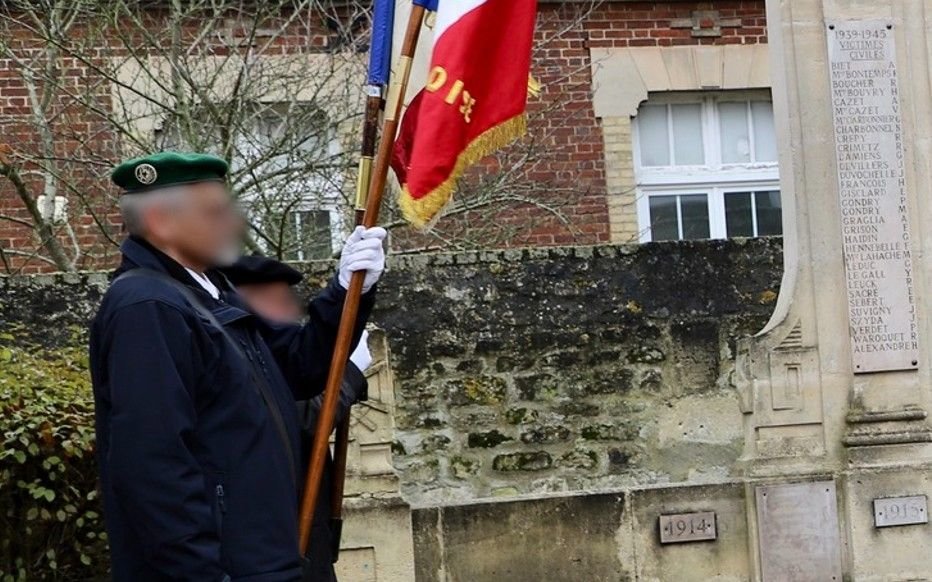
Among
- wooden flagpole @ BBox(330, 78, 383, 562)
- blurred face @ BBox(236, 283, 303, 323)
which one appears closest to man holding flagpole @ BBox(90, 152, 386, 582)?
wooden flagpole @ BBox(330, 78, 383, 562)

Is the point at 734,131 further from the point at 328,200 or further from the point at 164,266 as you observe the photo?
the point at 164,266

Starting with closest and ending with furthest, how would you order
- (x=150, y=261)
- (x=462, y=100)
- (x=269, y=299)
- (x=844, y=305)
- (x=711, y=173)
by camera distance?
(x=150, y=261), (x=462, y=100), (x=269, y=299), (x=844, y=305), (x=711, y=173)

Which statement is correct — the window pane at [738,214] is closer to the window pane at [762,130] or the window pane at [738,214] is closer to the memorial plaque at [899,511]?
the window pane at [762,130]

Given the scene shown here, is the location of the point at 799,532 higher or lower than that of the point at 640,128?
lower

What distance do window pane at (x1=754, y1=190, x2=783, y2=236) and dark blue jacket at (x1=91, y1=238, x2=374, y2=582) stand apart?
9.19m

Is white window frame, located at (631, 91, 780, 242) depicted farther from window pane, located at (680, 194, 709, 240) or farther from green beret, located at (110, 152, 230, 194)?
green beret, located at (110, 152, 230, 194)

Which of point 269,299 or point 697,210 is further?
point 697,210

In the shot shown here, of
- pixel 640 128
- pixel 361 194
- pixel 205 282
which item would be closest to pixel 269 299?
pixel 361 194

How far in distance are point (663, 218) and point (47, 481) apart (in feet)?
24.7

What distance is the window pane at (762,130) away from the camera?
1245 cm

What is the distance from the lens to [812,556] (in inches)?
283

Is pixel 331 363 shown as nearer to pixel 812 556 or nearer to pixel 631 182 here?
pixel 812 556

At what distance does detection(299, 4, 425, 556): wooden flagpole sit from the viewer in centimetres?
396

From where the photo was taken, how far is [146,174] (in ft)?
12.2
